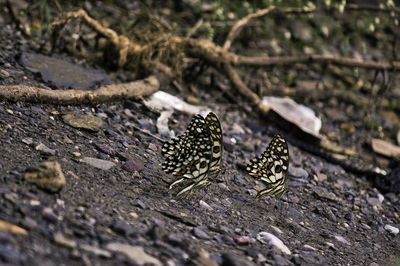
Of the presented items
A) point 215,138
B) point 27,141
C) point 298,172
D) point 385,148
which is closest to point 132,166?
point 215,138

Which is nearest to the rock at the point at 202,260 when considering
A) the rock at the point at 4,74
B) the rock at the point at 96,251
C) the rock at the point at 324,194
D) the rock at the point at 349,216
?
the rock at the point at 96,251

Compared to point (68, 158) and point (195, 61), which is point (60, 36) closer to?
point (195, 61)

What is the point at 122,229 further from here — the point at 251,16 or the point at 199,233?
the point at 251,16

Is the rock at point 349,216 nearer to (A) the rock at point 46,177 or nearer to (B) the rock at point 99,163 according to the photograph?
(B) the rock at point 99,163

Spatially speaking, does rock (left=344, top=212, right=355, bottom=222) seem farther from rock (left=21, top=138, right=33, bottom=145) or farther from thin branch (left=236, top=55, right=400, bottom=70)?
rock (left=21, top=138, right=33, bottom=145)

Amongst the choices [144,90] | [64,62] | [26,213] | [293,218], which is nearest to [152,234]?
[26,213]
